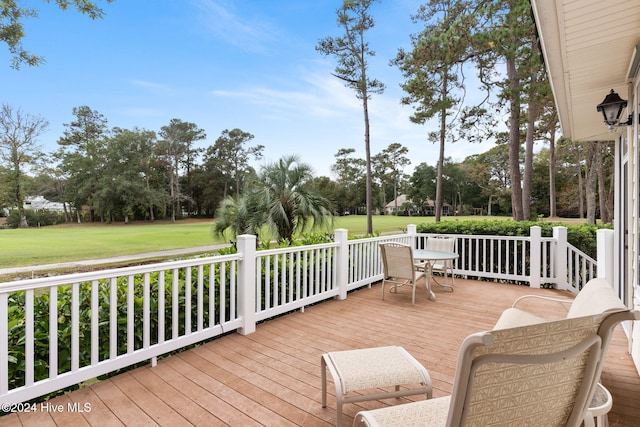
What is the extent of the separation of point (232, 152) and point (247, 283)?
29.0 metres

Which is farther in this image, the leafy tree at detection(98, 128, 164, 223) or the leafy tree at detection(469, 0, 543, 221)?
the leafy tree at detection(98, 128, 164, 223)

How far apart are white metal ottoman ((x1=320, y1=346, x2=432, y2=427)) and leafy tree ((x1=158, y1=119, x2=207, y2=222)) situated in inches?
1036

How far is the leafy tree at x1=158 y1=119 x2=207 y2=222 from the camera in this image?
26625 mm

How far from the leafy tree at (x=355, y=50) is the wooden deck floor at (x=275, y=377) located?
13047 millimetres

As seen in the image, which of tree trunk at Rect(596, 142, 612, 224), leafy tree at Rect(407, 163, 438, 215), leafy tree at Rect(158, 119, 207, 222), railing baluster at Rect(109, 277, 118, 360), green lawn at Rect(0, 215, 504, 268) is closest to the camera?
railing baluster at Rect(109, 277, 118, 360)

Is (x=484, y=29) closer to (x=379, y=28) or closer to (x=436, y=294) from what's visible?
(x=436, y=294)

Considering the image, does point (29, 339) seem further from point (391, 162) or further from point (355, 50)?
point (391, 162)

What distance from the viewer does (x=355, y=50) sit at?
51.3 feet

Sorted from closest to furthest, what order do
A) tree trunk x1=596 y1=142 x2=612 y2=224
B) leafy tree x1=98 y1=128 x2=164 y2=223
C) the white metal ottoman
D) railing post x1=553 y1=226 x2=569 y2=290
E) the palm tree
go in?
the white metal ottoman
railing post x1=553 y1=226 x2=569 y2=290
the palm tree
tree trunk x1=596 y1=142 x2=612 y2=224
leafy tree x1=98 y1=128 x2=164 y2=223

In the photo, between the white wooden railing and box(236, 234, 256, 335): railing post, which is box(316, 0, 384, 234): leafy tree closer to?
the white wooden railing

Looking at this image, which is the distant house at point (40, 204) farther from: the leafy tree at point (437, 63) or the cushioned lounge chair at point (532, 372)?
the cushioned lounge chair at point (532, 372)

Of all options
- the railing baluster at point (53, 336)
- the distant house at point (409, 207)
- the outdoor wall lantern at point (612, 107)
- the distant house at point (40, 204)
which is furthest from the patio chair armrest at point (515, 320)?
the distant house at point (409, 207)

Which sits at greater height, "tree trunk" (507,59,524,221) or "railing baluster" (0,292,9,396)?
"tree trunk" (507,59,524,221)

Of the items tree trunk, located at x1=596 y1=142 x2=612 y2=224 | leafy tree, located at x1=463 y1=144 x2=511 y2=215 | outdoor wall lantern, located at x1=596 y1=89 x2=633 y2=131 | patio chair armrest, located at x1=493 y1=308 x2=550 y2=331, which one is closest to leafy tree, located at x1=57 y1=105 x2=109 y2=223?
patio chair armrest, located at x1=493 y1=308 x2=550 y2=331
